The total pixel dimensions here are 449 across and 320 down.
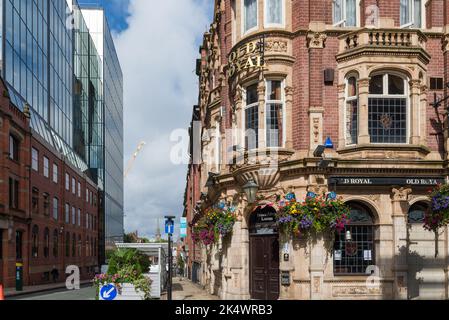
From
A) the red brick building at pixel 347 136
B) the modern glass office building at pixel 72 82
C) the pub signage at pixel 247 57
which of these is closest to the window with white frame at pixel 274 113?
the red brick building at pixel 347 136

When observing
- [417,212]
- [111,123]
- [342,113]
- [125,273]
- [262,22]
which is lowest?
[125,273]

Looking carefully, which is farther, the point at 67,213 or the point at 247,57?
the point at 67,213

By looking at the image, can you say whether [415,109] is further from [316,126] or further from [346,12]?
[346,12]

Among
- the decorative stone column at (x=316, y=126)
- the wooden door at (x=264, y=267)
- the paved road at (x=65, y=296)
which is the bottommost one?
the paved road at (x=65, y=296)

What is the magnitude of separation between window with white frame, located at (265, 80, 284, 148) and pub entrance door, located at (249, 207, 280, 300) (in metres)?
2.55

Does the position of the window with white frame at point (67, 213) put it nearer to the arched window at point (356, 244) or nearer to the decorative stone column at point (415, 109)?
the arched window at point (356, 244)

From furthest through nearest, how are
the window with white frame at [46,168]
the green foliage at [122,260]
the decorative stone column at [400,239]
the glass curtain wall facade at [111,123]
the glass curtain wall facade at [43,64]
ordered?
1. the glass curtain wall facade at [111,123]
2. the window with white frame at [46,168]
3. the glass curtain wall facade at [43,64]
4. the green foliage at [122,260]
5. the decorative stone column at [400,239]

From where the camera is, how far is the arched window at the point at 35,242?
1727 inches

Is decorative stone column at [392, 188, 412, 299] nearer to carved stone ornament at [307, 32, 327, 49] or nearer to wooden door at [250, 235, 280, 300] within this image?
wooden door at [250, 235, 280, 300]

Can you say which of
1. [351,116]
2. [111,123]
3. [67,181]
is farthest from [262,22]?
[111,123]

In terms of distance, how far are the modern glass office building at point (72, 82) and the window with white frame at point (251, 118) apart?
83.6ft

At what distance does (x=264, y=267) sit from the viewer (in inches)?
787

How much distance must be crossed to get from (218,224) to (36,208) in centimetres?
2950

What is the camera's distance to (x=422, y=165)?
1834 cm
